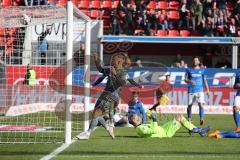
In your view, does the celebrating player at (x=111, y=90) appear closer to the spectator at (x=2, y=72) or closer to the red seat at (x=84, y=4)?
the spectator at (x=2, y=72)

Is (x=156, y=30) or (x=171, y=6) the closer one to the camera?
(x=156, y=30)

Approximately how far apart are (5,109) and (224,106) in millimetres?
9886

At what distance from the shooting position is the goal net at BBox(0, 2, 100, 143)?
15180 millimetres

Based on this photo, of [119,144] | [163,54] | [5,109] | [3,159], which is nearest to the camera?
[3,159]

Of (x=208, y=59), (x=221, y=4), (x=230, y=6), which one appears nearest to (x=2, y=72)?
(x=208, y=59)

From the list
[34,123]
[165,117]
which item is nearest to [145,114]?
[34,123]

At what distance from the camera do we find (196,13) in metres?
Answer: 32.6

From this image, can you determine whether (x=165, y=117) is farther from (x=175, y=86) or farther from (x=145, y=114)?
(x=145, y=114)

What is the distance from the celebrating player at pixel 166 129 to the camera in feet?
50.7

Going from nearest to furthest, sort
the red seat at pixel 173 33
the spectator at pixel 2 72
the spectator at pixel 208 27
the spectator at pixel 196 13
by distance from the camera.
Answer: the spectator at pixel 2 72, the spectator at pixel 208 27, the spectator at pixel 196 13, the red seat at pixel 173 33

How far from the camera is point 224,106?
2808 cm

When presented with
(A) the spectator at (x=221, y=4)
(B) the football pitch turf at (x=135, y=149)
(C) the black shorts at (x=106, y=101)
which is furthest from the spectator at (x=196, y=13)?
(C) the black shorts at (x=106, y=101)

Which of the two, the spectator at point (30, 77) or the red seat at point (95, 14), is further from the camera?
the red seat at point (95, 14)

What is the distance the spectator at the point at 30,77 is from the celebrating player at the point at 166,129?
7806 millimetres
